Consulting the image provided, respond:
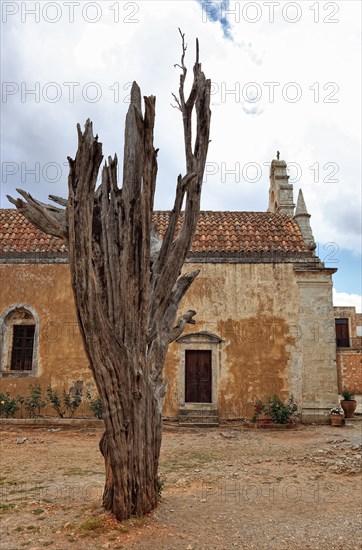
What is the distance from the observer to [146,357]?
206 inches

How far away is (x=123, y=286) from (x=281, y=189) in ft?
44.7

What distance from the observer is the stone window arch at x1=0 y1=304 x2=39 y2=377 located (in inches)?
536

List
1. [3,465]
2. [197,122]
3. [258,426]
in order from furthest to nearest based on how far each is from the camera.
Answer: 1. [258,426]
2. [3,465]
3. [197,122]

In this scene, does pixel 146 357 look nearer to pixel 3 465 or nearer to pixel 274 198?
pixel 3 465

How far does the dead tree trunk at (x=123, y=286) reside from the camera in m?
4.88

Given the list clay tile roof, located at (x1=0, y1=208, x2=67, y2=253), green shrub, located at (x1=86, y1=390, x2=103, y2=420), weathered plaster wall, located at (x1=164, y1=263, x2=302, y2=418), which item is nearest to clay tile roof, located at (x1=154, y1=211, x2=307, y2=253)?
weathered plaster wall, located at (x1=164, y1=263, x2=302, y2=418)

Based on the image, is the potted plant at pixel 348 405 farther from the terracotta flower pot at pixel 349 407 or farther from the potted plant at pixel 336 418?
the potted plant at pixel 336 418

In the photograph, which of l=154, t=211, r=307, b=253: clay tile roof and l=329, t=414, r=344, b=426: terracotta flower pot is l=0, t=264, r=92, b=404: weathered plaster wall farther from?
l=329, t=414, r=344, b=426: terracotta flower pot

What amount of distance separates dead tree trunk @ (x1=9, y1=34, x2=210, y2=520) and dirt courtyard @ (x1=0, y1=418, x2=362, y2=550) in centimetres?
50

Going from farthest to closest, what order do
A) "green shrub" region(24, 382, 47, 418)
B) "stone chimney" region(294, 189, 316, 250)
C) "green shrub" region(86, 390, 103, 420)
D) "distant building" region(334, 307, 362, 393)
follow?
"distant building" region(334, 307, 362, 393) → "stone chimney" region(294, 189, 316, 250) → "green shrub" region(24, 382, 47, 418) → "green shrub" region(86, 390, 103, 420)

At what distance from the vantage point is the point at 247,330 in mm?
13609

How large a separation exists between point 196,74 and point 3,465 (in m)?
7.13

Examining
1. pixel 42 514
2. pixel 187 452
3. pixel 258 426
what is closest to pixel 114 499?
Result: pixel 42 514

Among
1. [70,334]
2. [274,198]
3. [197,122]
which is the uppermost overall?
[274,198]
